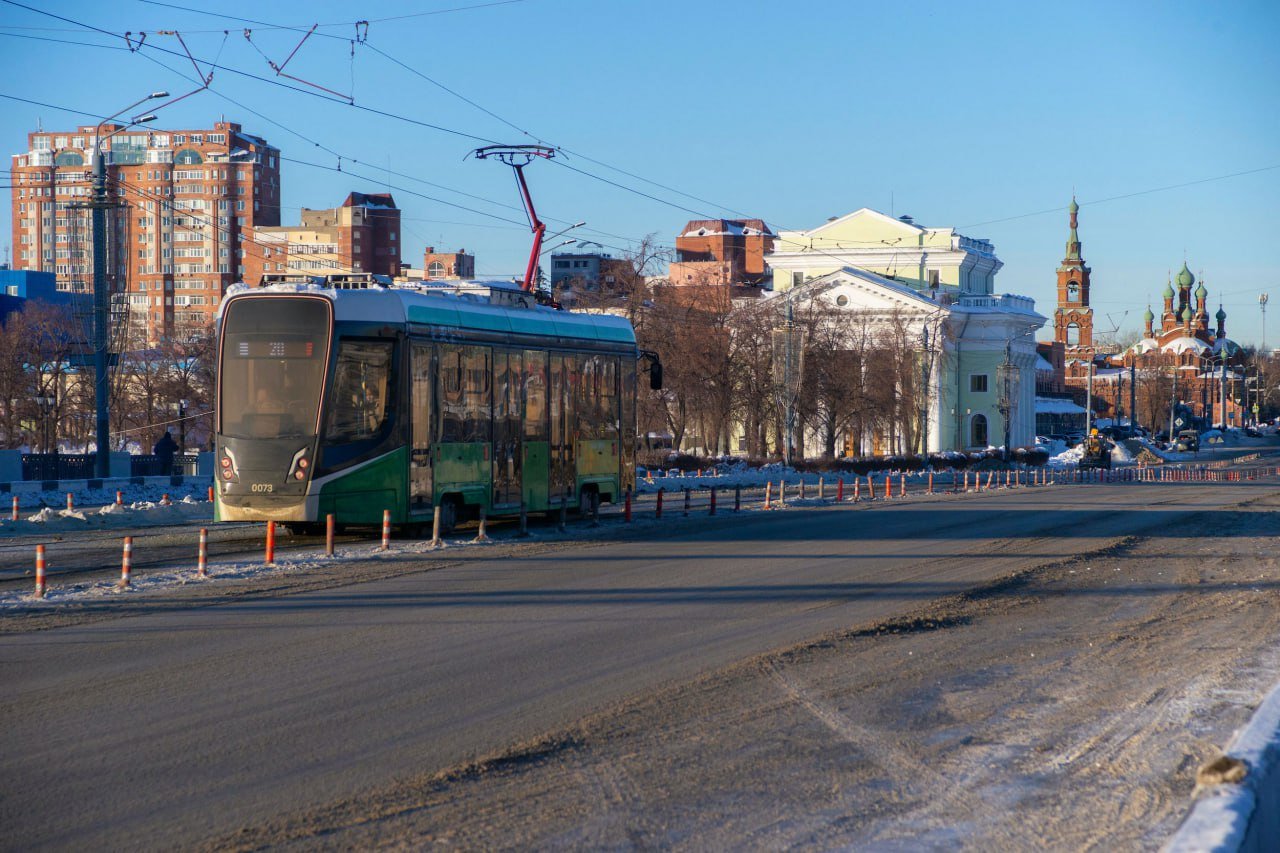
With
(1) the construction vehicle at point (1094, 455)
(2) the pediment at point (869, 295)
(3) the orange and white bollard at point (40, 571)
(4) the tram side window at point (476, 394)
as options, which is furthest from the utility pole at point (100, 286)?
(2) the pediment at point (869, 295)

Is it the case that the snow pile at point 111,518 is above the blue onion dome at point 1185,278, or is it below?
below

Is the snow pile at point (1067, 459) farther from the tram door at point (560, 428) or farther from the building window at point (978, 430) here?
the tram door at point (560, 428)

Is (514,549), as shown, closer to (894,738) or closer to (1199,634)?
(1199,634)

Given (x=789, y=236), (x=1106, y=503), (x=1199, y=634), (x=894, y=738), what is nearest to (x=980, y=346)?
(x=789, y=236)

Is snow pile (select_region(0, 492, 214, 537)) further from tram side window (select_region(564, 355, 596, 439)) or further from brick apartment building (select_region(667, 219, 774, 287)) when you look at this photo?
brick apartment building (select_region(667, 219, 774, 287))

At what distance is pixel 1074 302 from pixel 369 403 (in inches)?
6008

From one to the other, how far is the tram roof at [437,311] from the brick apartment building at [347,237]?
405 ft

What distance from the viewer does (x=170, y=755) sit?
8062 millimetres

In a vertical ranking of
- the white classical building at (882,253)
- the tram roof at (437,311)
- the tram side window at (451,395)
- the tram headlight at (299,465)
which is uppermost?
the white classical building at (882,253)

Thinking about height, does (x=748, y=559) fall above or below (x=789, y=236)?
below

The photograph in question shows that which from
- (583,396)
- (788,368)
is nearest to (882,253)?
(788,368)

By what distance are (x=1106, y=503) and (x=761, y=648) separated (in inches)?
1150

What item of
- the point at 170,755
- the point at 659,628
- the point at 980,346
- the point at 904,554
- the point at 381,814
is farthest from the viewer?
the point at 980,346

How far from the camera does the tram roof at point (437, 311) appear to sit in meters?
20.3
